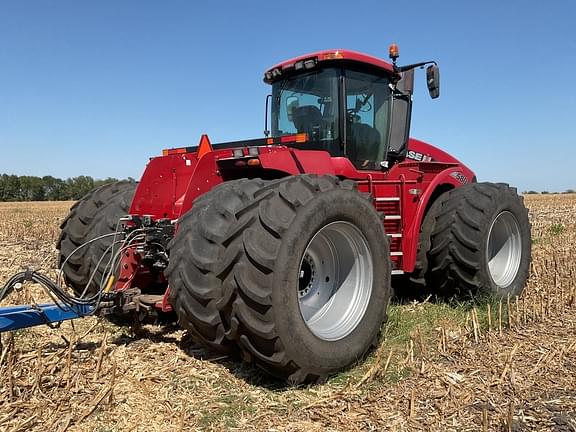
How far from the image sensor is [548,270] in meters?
7.04

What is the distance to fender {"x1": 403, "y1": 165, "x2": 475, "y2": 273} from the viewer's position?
17.2 feet

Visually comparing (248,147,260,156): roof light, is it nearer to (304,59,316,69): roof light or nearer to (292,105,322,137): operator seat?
(292,105,322,137): operator seat

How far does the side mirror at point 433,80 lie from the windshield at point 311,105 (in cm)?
125

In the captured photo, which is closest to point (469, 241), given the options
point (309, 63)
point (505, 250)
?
point (505, 250)

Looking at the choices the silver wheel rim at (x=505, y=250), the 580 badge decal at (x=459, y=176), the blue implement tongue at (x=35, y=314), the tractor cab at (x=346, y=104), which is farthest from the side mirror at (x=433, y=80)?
the blue implement tongue at (x=35, y=314)

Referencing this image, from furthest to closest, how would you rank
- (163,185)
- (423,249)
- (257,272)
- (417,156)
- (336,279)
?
(417,156) → (423,249) → (163,185) → (336,279) → (257,272)

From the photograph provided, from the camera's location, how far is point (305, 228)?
342cm

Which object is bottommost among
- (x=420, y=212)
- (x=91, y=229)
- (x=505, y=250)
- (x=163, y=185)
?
(x=505, y=250)

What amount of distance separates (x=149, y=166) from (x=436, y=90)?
10.5 ft

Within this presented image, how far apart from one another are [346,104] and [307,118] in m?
0.45

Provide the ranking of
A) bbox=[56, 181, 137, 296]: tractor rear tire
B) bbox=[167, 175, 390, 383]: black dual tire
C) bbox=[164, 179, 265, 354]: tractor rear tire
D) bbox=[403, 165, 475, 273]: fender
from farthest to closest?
1. bbox=[403, 165, 475, 273]: fender
2. bbox=[56, 181, 137, 296]: tractor rear tire
3. bbox=[164, 179, 265, 354]: tractor rear tire
4. bbox=[167, 175, 390, 383]: black dual tire

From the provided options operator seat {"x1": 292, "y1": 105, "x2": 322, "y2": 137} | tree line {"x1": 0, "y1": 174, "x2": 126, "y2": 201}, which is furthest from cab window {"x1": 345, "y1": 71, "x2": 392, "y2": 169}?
tree line {"x1": 0, "y1": 174, "x2": 126, "y2": 201}

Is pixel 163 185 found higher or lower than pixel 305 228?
higher

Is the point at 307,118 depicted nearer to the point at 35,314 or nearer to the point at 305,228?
the point at 305,228
